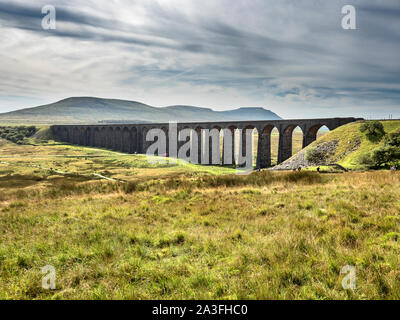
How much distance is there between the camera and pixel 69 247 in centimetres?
539

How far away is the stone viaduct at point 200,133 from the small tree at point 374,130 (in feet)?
29.1

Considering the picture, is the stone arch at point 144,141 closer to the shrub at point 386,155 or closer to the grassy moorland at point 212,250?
the shrub at point 386,155

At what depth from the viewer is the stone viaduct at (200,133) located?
160 ft

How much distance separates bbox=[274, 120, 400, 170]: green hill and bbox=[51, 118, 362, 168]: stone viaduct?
21.2ft

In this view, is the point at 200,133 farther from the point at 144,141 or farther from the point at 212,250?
the point at 212,250

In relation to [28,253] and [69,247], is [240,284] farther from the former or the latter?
[28,253]

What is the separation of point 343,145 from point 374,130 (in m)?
4.52

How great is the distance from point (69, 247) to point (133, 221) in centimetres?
238

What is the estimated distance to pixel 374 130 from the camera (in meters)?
34.9

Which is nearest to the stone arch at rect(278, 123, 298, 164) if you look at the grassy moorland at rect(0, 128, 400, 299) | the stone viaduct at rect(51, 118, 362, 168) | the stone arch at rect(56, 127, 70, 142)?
the stone viaduct at rect(51, 118, 362, 168)

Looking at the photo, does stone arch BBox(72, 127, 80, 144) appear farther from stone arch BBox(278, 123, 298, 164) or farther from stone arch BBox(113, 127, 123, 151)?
stone arch BBox(278, 123, 298, 164)

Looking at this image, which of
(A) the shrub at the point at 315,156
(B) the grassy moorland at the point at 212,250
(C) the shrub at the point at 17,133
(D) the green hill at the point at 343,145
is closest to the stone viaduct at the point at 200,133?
(D) the green hill at the point at 343,145

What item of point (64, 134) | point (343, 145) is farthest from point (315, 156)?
point (64, 134)

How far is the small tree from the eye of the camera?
3416cm
